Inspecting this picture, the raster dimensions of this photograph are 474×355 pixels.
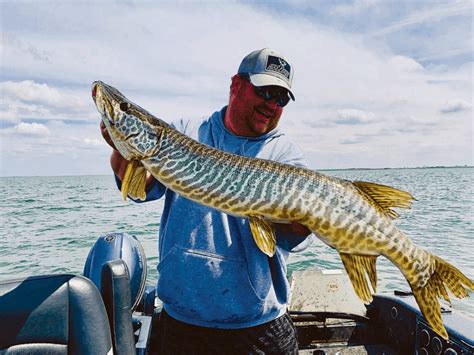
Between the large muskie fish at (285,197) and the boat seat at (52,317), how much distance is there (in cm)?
62

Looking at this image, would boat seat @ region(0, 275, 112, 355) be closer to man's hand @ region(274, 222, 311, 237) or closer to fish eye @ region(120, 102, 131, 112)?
fish eye @ region(120, 102, 131, 112)

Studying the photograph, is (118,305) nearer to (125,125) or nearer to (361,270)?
(125,125)

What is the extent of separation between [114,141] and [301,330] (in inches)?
110

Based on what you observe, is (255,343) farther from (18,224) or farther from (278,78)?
(18,224)

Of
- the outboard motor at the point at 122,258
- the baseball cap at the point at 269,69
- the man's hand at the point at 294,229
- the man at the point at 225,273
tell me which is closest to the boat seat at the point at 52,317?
the man at the point at 225,273

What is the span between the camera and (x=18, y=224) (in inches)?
676

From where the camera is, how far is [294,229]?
2387 millimetres

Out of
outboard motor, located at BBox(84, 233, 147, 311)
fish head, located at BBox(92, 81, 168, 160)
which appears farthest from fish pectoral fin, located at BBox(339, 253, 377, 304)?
outboard motor, located at BBox(84, 233, 147, 311)

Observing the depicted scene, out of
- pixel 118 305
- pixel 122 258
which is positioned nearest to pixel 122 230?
pixel 122 258

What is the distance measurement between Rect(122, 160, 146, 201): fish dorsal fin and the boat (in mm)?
511

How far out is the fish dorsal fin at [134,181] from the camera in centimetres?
232

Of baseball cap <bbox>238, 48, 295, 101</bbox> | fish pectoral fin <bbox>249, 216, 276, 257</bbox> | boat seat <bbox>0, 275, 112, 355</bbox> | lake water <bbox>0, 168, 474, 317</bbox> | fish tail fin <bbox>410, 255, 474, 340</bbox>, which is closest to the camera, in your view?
boat seat <bbox>0, 275, 112, 355</bbox>

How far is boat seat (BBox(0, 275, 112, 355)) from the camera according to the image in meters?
2.09

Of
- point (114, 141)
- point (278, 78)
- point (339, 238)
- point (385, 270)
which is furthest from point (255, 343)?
point (385, 270)
